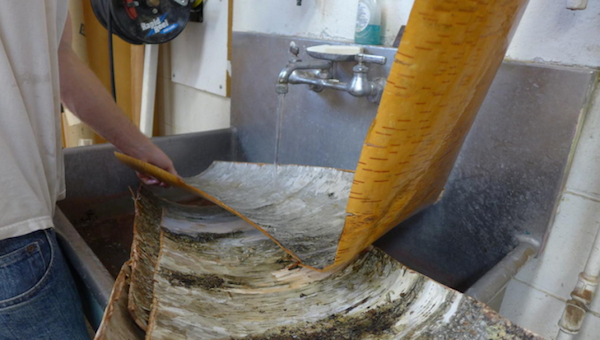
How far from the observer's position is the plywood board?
57.2 inches

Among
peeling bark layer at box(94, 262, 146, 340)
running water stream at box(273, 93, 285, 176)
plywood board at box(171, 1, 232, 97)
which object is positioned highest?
plywood board at box(171, 1, 232, 97)

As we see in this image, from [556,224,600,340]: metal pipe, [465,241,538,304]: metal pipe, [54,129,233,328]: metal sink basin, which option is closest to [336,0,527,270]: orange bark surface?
[465,241,538,304]: metal pipe

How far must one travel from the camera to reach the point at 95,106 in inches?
34.0

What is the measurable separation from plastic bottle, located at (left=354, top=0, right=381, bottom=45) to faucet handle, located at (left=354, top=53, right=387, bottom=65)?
0.33 ft

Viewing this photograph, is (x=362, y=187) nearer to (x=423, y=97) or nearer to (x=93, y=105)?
(x=423, y=97)

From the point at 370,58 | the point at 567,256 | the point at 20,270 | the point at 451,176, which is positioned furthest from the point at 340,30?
the point at 20,270

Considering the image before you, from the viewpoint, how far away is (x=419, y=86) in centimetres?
38

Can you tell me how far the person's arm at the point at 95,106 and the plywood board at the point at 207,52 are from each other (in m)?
0.59

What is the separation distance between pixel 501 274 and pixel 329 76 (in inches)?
21.4

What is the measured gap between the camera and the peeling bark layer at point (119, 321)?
40 centimetres

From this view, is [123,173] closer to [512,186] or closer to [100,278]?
[100,278]

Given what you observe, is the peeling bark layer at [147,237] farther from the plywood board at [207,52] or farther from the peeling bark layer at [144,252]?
the plywood board at [207,52]

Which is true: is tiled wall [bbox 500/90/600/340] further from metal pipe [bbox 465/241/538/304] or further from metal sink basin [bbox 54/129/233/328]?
Result: metal sink basin [bbox 54/129/233/328]

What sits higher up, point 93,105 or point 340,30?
point 340,30
